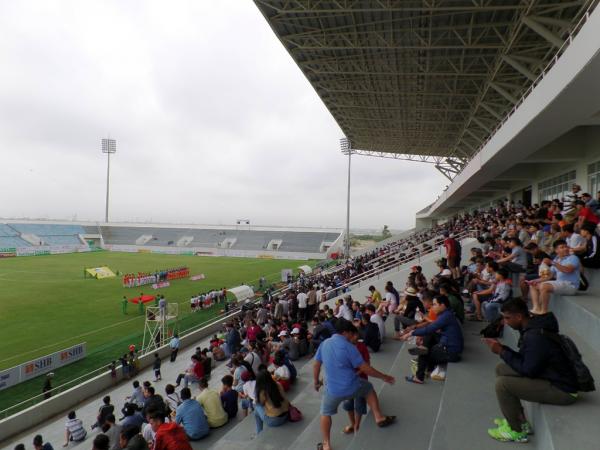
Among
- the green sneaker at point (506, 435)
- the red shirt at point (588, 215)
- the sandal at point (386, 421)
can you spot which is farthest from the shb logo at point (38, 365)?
the red shirt at point (588, 215)

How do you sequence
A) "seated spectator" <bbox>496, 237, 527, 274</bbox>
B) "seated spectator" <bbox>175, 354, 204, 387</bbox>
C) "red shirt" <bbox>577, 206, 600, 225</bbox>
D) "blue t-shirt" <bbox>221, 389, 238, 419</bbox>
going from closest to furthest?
"blue t-shirt" <bbox>221, 389, 238, 419</bbox> → "red shirt" <bbox>577, 206, 600, 225</bbox> → "seated spectator" <bbox>496, 237, 527, 274</bbox> → "seated spectator" <bbox>175, 354, 204, 387</bbox>

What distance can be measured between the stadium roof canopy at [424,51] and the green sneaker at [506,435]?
8365 mm

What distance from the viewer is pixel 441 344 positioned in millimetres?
4727

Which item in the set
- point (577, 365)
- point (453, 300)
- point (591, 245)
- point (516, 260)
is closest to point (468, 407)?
point (577, 365)

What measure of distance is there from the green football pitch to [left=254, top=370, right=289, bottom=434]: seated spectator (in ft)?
30.2

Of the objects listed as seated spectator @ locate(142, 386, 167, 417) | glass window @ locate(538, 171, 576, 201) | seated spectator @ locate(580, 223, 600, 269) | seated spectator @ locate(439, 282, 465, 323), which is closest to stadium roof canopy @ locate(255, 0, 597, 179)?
glass window @ locate(538, 171, 576, 201)

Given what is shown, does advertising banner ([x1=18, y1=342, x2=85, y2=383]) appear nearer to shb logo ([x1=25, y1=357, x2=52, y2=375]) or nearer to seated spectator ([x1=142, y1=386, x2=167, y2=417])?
shb logo ([x1=25, y1=357, x2=52, y2=375])

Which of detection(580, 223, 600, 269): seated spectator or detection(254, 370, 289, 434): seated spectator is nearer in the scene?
detection(254, 370, 289, 434): seated spectator

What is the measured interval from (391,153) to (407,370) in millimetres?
39808

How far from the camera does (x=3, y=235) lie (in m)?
57.3

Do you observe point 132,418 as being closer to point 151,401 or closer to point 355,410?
point 151,401

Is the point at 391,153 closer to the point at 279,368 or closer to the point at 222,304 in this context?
the point at 222,304

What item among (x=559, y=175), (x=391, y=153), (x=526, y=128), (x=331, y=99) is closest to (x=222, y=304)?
(x=331, y=99)

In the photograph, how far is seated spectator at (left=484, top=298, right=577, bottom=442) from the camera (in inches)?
108
